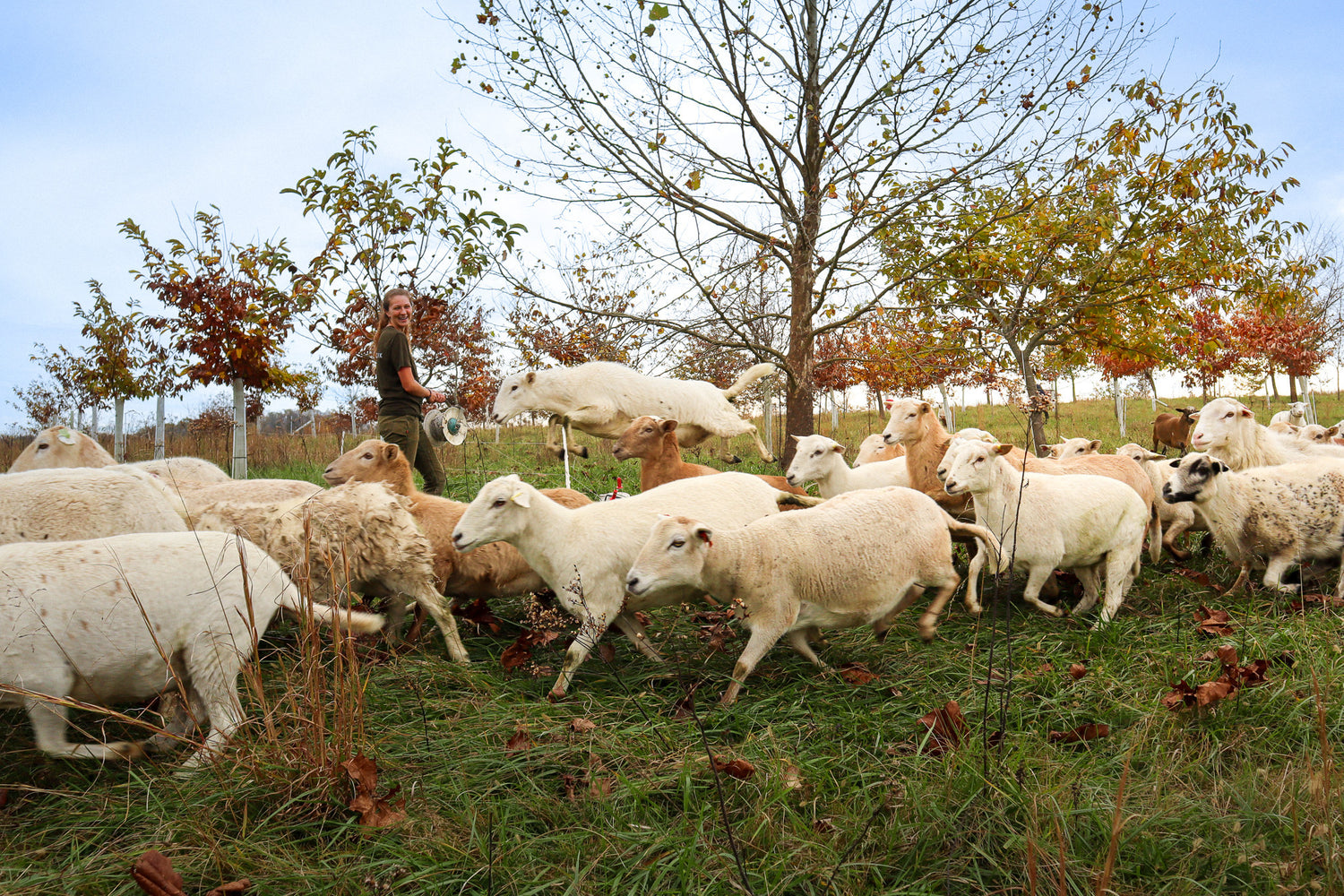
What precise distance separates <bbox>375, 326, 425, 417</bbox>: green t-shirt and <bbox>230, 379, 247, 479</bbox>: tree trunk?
188 inches

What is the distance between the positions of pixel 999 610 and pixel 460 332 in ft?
57.1

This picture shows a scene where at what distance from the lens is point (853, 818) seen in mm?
2895

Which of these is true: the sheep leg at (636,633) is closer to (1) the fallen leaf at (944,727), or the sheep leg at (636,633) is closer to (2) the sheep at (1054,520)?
(1) the fallen leaf at (944,727)

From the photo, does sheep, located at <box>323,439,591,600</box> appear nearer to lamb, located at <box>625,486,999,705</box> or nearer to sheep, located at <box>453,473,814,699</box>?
sheep, located at <box>453,473,814,699</box>

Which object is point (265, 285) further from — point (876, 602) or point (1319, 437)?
point (1319, 437)

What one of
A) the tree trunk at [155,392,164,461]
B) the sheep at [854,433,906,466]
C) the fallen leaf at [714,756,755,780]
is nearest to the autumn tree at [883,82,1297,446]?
the sheep at [854,433,906,466]

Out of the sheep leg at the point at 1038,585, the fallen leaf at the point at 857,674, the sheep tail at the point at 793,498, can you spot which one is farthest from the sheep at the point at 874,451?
the fallen leaf at the point at 857,674

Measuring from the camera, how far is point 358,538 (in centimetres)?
496

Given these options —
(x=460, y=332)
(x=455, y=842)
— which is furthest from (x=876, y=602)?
(x=460, y=332)

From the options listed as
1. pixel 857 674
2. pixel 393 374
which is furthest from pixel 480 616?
pixel 393 374

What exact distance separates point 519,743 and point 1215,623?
4.44 meters

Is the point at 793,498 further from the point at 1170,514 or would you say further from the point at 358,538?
the point at 1170,514

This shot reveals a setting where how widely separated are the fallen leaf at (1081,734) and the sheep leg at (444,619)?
331 centimetres

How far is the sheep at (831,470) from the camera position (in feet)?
25.7
